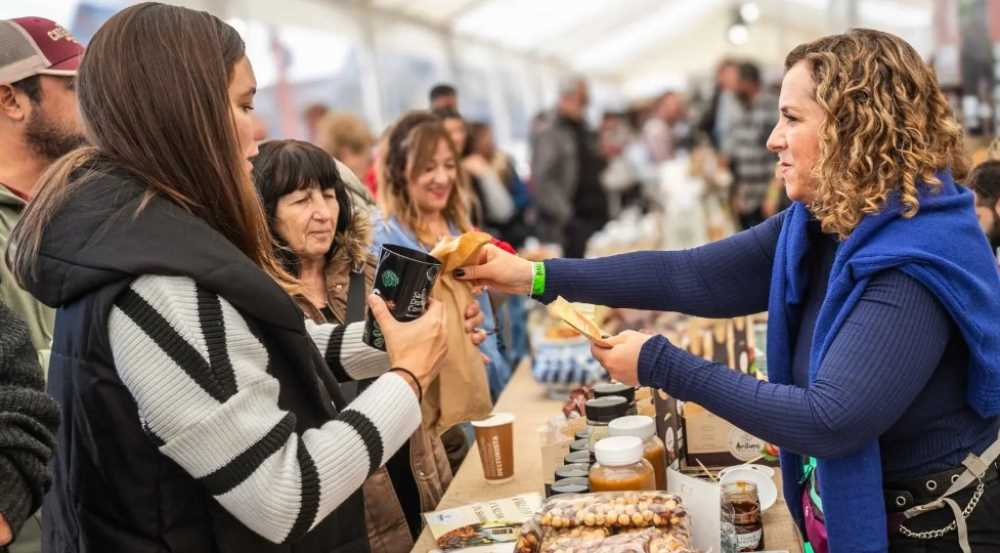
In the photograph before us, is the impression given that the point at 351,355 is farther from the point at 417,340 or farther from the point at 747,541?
the point at 747,541

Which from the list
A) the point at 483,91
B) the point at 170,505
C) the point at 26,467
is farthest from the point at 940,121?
the point at 483,91

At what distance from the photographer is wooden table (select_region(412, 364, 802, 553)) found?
1.93 metres

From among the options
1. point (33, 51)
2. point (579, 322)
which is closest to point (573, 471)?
point (579, 322)

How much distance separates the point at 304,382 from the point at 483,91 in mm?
14130

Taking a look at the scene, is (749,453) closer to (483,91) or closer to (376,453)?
(376,453)

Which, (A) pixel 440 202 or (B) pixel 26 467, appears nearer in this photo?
(B) pixel 26 467

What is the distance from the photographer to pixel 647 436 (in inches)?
73.3

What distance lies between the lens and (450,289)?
84.7 inches

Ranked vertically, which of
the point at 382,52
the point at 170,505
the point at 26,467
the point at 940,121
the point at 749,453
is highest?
the point at 382,52

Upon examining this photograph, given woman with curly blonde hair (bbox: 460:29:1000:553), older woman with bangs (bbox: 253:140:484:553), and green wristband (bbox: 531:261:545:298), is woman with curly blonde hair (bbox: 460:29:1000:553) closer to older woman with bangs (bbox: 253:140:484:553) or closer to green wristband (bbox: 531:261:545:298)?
green wristband (bbox: 531:261:545:298)

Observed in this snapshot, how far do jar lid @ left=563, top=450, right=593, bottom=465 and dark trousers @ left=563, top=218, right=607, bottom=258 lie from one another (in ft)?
20.8

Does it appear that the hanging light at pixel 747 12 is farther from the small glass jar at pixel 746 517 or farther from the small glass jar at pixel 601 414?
the small glass jar at pixel 746 517

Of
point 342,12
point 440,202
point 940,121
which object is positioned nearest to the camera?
point 940,121

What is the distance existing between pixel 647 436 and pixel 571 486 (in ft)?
0.63
